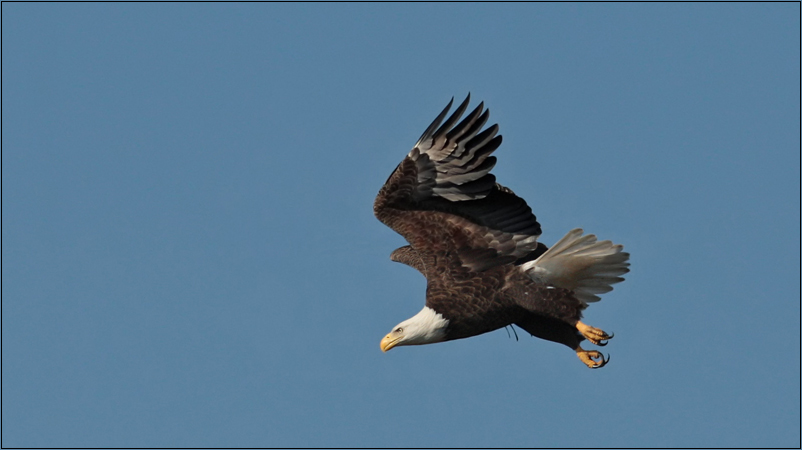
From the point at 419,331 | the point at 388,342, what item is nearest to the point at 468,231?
the point at 419,331

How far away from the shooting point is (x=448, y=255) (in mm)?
13859

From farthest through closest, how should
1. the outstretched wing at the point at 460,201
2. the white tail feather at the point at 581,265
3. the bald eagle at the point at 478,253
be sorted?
the outstretched wing at the point at 460,201 → the bald eagle at the point at 478,253 → the white tail feather at the point at 581,265

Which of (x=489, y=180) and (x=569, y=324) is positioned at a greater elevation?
(x=489, y=180)

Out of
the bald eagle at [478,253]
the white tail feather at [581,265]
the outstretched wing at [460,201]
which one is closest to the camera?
the white tail feather at [581,265]

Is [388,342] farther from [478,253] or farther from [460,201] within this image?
[460,201]

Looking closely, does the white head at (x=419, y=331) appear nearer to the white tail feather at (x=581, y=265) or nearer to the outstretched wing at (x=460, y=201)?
the outstretched wing at (x=460, y=201)

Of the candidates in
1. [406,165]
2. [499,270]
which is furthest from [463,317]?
[406,165]

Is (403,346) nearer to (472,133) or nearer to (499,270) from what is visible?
(499,270)

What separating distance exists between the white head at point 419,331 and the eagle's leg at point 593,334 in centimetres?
124

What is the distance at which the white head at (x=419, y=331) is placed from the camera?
1355 cm

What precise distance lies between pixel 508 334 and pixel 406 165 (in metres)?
1.89

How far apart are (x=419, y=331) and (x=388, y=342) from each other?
1.02 feet

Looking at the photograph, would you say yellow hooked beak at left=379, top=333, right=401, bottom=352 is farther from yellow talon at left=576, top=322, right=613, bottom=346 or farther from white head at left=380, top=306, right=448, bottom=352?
yellow talon at left=576, top=322, right=613, bottom=346

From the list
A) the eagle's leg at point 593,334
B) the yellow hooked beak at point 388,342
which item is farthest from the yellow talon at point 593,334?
the yellow hooked beak at point 388,342
